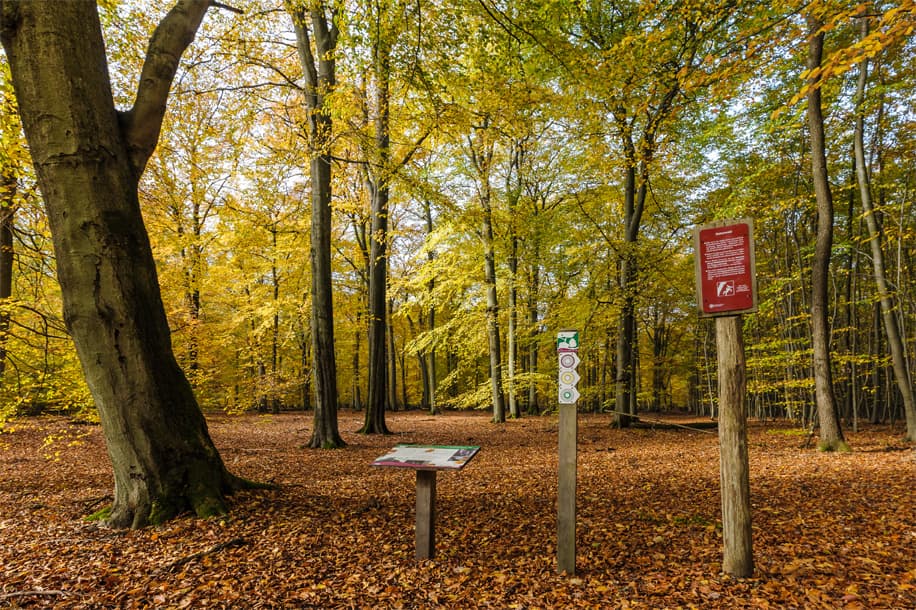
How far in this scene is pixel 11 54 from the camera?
3.76 metres

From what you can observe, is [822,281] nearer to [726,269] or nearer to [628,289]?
[628,289]

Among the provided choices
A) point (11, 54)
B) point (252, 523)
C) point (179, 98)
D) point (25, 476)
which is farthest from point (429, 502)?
point (179, 98)

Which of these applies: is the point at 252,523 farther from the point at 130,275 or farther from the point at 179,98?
the point at 179,98

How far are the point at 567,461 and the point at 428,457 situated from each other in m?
1.09

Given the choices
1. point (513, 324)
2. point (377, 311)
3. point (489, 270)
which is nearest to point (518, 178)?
point (489, 270)

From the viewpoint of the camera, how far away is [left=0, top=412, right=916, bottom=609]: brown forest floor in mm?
3018

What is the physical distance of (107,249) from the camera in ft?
12.7

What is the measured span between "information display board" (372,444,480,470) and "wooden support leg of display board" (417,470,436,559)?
0.15 meters

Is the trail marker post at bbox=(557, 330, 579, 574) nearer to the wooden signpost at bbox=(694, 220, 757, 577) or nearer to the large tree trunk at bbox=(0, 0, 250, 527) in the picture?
the wooden signpost at bbox=(694, 220, 757, 577)

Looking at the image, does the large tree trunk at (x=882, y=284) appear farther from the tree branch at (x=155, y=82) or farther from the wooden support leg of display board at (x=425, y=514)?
the tree branch at (x=155, y=82)

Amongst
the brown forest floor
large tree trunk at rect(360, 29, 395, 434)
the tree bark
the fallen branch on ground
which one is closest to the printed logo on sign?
the tree bark

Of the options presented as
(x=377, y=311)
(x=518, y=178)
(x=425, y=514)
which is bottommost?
(x=425, y=514)

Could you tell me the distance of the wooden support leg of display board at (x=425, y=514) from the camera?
3592 mm

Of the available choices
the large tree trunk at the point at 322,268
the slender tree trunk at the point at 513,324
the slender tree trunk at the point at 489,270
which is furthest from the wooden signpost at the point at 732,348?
the slender tree trunk at the point at 489,270
